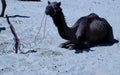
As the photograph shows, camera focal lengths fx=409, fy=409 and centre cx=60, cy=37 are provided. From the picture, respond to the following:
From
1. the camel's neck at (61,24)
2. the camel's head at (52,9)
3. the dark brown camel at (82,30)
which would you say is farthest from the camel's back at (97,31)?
the camel's head at (52,9)

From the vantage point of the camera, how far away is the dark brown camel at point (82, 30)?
9648mm

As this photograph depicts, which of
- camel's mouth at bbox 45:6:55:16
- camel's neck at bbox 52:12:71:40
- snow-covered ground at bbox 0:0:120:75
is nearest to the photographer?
snow-covered ground at bbox 0:0:120:75

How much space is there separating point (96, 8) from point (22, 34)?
6.92m

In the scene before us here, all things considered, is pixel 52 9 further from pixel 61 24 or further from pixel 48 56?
pixel 48 56

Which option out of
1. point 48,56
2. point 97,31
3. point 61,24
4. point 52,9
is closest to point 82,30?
point 97,31

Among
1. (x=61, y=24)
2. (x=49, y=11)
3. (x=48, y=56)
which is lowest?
(x=48, y=56)

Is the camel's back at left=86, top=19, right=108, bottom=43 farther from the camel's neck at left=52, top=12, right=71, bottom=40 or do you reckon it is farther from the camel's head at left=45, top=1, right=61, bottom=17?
the camel's head at left=45, top=1, right=61, bottom=17

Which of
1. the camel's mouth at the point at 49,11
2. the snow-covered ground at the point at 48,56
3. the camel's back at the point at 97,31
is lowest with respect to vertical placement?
the snow-covered ground at the point at 48,56

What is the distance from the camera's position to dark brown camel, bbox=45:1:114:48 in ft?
31.7

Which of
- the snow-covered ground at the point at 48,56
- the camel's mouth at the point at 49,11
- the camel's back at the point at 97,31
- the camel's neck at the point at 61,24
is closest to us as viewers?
the snow-covered ground at the point at 48,56

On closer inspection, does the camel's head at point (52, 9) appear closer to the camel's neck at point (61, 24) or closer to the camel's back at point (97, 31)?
the camel's neck at point (61, 24)

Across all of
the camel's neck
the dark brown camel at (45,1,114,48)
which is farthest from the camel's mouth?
the camel's neck

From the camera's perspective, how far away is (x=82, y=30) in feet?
33.3

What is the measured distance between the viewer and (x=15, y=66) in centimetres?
850
